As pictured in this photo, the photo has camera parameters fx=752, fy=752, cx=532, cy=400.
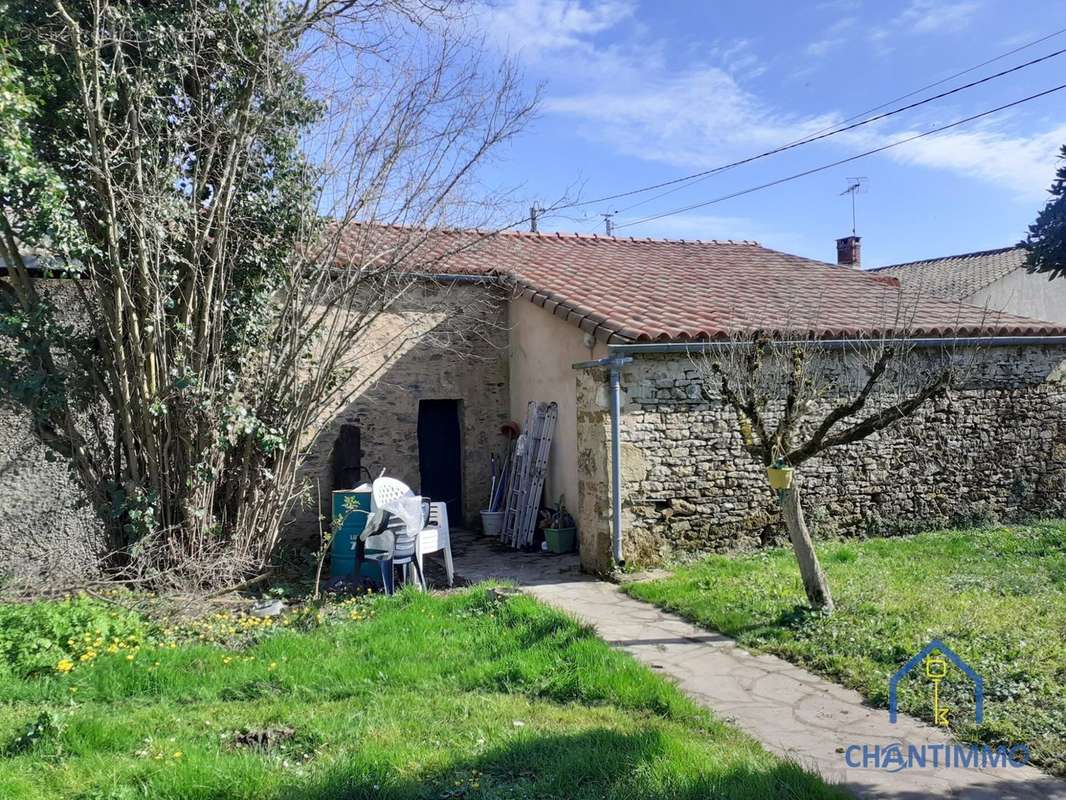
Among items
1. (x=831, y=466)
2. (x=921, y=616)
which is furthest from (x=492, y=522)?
(x=921, y=616)

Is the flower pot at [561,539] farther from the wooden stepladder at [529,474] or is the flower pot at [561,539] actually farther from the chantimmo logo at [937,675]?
the chantimmo logo at [937,675]

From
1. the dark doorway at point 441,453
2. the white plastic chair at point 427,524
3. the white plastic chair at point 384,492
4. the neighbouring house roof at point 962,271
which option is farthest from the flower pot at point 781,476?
the neighbouring house roof at point 962,271

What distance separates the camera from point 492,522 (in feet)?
35.2

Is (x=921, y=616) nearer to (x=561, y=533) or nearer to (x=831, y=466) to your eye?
(x=831, y=466)

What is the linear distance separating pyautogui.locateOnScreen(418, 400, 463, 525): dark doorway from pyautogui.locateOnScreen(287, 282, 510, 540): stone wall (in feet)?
0.46

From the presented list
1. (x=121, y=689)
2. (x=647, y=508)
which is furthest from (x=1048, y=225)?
(x=121, y=689)

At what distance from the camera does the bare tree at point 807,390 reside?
610cm

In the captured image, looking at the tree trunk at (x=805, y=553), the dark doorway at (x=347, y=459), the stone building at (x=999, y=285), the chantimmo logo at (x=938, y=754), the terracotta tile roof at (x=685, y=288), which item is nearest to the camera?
the chantimmo logo at (x=938, y=754)

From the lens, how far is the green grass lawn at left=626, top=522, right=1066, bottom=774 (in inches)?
176

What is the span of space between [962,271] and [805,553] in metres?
19.5

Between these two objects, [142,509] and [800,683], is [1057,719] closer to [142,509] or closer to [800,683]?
[800,683]

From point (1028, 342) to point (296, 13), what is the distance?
10362mm

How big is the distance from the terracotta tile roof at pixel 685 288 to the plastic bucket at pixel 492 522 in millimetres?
3070

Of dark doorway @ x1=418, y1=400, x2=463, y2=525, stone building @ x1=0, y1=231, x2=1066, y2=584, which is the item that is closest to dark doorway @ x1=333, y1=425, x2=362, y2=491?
stone building @ x1=0, y1=231, x2=1066, y2=584
